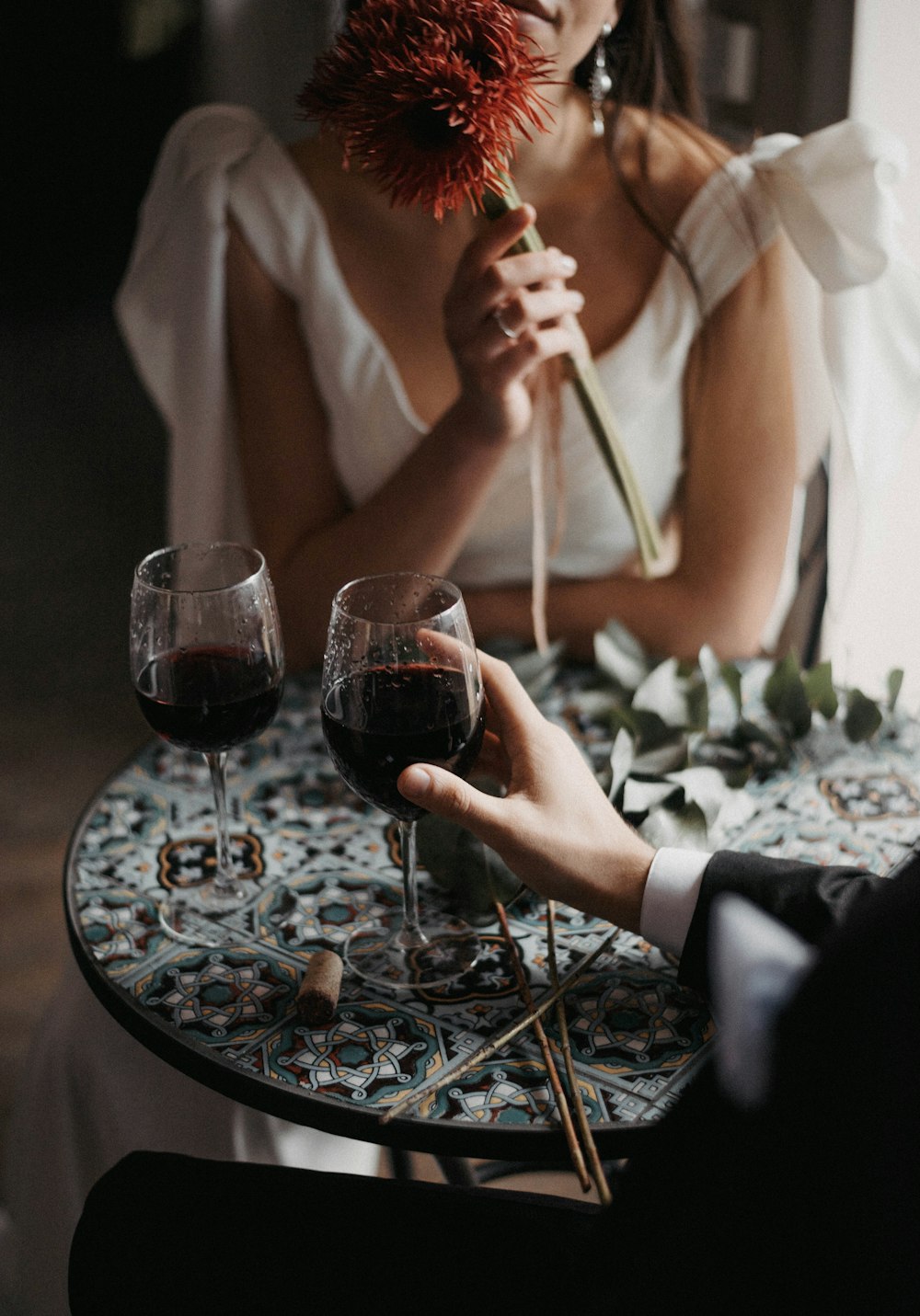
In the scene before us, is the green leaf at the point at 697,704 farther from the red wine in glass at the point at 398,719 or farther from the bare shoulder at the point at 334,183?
the bare shoulder at the point at 334,183

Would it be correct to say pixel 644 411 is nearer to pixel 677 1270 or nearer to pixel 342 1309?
pixel 342 1309

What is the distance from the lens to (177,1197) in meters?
0.91

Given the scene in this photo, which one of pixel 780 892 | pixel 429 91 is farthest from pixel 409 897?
pixel 429 91

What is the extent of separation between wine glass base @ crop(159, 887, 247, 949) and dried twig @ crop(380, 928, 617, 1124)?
8.7 inches

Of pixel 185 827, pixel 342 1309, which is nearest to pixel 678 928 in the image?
pixel 342 1309

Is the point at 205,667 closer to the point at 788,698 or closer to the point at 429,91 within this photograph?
the point at 429,91

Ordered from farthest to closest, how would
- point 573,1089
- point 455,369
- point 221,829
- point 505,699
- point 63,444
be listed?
point 63,444, point 455,369, point 221,829, point 505,699, point 573,1089

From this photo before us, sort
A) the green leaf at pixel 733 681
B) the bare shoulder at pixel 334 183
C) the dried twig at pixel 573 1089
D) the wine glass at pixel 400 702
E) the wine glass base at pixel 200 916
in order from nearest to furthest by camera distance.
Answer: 1. the dried twig at pixel 573 1089
2. the wine glass at pixel 400 702
3. the wine glass base at pixel 200 916
4. the green leaf at pixel 733 681
5. the bare shoulder at pixel 334 183

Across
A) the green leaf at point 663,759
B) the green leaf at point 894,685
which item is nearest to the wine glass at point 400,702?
the green leaf at point 663,759

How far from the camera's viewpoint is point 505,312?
45.5 inches

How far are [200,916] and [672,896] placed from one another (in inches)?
14.6

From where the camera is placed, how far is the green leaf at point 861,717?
114cm

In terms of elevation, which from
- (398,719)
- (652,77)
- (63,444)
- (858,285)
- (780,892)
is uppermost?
(652,77)

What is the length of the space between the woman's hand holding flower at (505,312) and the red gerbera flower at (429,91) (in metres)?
0.14
